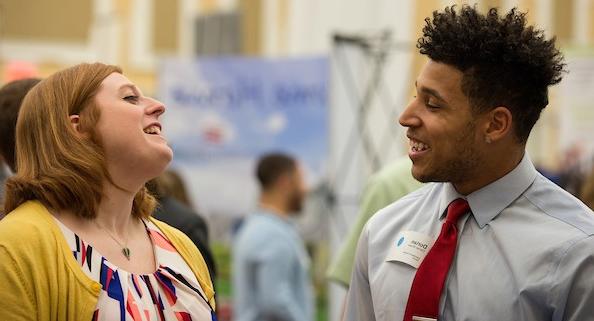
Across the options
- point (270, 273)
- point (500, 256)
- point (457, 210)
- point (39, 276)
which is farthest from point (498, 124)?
point (270, 273)

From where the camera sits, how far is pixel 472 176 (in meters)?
2.80

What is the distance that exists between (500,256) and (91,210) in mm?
1010

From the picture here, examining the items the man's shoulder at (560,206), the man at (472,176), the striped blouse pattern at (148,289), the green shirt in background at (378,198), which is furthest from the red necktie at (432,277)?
the green shirt in background at (378,198)

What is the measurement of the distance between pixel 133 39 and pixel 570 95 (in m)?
16.1

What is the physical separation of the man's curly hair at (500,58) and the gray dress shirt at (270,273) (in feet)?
12.5

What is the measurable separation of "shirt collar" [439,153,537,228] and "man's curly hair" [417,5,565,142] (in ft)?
0.34

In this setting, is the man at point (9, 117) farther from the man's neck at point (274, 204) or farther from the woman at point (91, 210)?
the man's neck at point (274, 204)

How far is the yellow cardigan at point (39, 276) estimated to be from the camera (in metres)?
2.53

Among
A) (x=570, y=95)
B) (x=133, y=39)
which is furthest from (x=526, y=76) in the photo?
(x=133, y=39)

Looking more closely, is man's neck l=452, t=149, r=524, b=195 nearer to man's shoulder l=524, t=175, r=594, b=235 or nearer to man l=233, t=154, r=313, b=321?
man's shoulder l=524, t=175, r=594, b=235

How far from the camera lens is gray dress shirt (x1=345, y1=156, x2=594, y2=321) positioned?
8.36ft

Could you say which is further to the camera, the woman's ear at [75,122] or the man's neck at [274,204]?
the man's neck at [274,204]

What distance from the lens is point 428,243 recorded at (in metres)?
2.80

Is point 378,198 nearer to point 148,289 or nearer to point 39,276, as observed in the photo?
point 148,289
